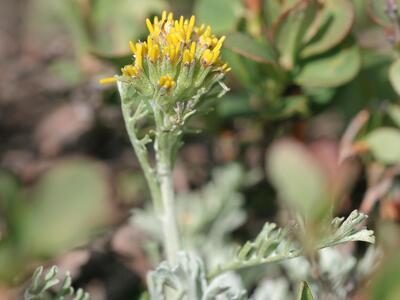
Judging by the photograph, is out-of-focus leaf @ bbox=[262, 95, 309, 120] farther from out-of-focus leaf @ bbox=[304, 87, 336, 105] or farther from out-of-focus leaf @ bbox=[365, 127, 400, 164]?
out-of-focus leaf @ bbox=[365, 127, 400, 164]

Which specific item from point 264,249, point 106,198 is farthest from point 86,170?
point 264,249

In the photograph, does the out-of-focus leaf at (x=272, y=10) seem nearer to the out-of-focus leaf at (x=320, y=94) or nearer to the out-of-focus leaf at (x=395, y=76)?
the out-of-focus leaf at (x=320, y=94)

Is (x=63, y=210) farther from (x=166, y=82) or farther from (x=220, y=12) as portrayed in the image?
(x=220, y=12)

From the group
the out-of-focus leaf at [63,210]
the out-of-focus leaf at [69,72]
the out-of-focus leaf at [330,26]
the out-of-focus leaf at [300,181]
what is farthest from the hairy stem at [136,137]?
the out-of-focus leaf at [69,72]

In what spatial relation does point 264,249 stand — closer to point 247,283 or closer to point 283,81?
point 247,283

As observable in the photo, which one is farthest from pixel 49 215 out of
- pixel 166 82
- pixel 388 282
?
pixel 388 282

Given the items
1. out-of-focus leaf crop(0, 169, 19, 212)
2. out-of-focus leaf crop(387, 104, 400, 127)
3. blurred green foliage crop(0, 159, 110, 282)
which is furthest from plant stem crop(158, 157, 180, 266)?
out-of-focus leaf crop(387, 104, 400, 127)
